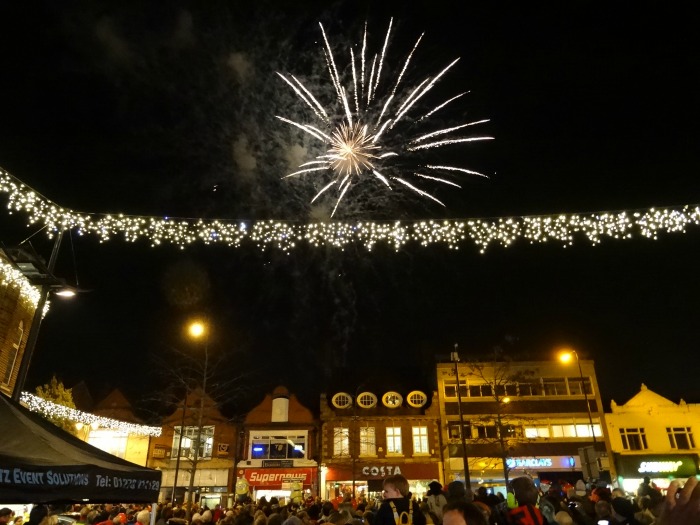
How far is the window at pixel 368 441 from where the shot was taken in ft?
115

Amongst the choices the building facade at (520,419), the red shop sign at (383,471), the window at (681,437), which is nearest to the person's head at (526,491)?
the building facade at (520,419)

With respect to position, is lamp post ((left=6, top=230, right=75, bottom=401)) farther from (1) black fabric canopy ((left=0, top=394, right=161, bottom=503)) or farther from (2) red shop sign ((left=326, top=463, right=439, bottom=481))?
(2) red shop sign ((left=326, top=463, right=439, bottom=481))

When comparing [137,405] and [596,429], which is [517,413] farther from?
[137,405]

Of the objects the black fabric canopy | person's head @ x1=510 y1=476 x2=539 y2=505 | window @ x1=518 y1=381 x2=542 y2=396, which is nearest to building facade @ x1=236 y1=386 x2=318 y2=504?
window @ x1=518 y1=381 x2=542 y2=396

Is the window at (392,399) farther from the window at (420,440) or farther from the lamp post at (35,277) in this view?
the lamp post at (35,277)

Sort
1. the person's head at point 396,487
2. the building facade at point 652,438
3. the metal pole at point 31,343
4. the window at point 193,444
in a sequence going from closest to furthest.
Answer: the person's head at point 396,487, the metal pole at point 31,343, the building facade at point 652,438, the window at point 193,444

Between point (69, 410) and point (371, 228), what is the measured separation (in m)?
23.9

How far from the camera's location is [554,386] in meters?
36.4

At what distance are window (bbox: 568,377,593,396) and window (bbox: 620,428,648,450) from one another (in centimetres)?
326

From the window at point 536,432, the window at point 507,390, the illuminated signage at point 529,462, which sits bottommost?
the illuminated signage at point 529,462

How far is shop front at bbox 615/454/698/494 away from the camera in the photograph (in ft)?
108

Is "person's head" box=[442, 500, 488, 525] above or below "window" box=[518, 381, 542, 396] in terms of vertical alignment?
below

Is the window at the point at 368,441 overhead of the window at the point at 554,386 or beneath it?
beneath

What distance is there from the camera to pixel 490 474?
3456cm
